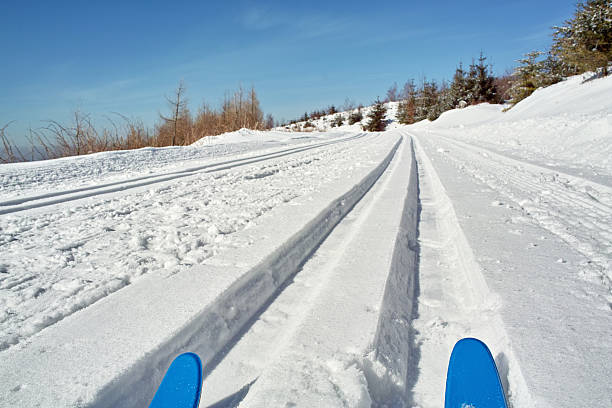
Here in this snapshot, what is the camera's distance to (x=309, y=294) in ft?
5.67

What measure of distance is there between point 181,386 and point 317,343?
0.53 metres

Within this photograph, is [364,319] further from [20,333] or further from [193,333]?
[20,333]

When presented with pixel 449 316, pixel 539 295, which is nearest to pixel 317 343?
pixel 449 316

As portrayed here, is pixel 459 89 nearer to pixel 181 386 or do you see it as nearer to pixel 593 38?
pixel 593 38

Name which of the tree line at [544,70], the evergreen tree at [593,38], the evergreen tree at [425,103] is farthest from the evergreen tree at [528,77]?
the evergreen tree at [425,103]

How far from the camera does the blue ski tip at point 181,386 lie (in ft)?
3.25

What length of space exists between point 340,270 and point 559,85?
2073cm

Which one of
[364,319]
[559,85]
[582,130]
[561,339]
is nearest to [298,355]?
[364,319]

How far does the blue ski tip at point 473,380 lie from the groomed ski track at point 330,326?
8 cm

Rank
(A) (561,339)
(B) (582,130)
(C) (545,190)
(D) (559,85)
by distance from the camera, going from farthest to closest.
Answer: (D) (559,85) → (B) (582,130) → (C) (545,190) → (A) (561,339)

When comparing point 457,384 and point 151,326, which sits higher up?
point 151,326

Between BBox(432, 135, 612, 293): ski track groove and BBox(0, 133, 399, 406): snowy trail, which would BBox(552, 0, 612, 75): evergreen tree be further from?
BBox(0, 133, 399, 406): snowy trail

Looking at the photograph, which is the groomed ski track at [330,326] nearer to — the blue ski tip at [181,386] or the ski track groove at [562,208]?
the ski track groove at [562,208]

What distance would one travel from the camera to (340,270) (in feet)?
6.28
